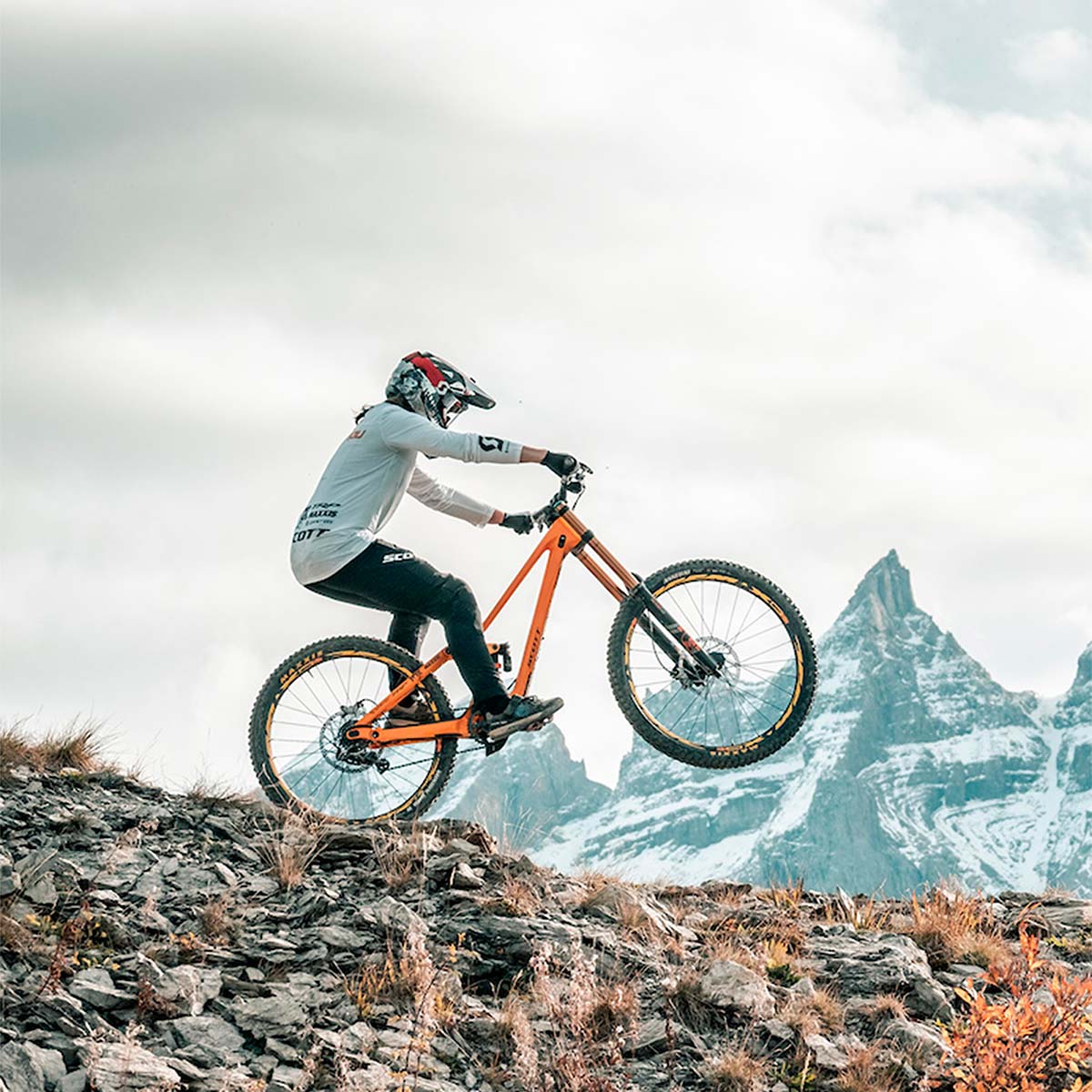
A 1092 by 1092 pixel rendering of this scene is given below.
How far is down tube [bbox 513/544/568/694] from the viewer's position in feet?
36.4

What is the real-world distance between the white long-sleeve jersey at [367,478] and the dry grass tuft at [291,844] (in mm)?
1906

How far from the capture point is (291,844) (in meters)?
10.6

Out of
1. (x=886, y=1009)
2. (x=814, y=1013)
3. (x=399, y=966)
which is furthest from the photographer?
(x=886, y=1009)

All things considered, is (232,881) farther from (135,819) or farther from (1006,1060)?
(1006,1060)

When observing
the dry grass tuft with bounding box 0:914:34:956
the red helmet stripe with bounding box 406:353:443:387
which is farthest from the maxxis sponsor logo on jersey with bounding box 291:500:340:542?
the dry grass tuft with bounding box 0:914:34:956

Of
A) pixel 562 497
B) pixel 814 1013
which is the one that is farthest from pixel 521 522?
pixel 814 1013

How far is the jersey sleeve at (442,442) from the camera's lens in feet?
35.7

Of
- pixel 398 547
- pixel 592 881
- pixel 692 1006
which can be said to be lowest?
pixel 692 1006

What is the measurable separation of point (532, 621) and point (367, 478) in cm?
176

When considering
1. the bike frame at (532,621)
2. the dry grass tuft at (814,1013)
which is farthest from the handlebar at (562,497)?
the dry grass tuft at (814,1013)

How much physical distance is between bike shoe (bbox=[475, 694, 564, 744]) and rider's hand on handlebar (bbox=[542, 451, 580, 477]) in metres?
1.81

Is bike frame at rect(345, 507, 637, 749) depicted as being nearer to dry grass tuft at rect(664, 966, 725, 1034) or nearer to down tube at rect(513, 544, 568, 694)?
down tube at rect(513, 544, 568, 694)

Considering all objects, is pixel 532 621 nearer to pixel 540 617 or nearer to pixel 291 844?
pixel 540 617

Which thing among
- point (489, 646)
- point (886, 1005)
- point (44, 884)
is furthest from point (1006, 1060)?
point (44, 884)
